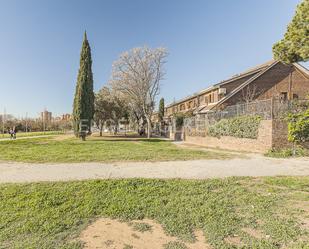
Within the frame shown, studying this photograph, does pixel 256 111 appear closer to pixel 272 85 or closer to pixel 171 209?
pixel 171 209

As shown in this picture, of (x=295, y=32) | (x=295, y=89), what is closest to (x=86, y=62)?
(x=295, y=32)

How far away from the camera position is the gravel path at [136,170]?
671cm

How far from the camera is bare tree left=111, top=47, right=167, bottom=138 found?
28438mm

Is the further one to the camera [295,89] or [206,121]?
[295,89]

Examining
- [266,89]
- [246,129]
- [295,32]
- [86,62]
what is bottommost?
[246,129]

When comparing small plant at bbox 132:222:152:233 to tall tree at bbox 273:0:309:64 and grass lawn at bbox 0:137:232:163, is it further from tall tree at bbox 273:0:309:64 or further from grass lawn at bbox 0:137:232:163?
grass lawn at bbox 0:137:232:163

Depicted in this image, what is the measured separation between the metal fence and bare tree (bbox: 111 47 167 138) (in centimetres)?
1010

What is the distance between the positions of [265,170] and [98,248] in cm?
668

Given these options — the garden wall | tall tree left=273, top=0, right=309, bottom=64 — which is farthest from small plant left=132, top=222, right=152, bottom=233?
the garden wall

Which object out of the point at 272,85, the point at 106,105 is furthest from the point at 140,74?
the point at 272,85

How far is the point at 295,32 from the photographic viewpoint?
4785 mm

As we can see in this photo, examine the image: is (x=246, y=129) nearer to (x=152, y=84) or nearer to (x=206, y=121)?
(x=206, y=121)

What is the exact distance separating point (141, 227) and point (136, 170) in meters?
4.03

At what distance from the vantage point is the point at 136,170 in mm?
7547
